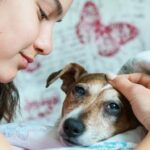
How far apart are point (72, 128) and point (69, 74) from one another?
300 millimetres

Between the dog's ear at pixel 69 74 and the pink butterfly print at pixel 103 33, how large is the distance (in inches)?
16.7

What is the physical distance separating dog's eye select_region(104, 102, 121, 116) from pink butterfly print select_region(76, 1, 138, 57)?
0.57 metres

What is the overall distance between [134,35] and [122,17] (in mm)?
96

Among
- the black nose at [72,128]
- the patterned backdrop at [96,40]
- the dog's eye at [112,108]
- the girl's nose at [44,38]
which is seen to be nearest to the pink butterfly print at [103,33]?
the patterned backdrop at [96,40]

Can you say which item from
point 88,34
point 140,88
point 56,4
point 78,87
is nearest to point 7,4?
point 56,4

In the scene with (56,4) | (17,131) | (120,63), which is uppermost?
(56,4)

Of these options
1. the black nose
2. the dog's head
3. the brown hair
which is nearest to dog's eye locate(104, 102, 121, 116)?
the dog's head

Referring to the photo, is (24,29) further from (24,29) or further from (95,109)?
(95,109)

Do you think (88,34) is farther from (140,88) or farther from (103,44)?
(140,88)

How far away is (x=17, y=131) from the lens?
111cm

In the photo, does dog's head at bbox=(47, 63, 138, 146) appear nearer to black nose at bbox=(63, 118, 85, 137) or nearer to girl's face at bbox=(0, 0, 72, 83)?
black nose at bbox=(63, 118, 85, 137)

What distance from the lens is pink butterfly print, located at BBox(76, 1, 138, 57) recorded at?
179 centimetres

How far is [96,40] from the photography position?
179 cm

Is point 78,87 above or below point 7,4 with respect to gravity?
below
